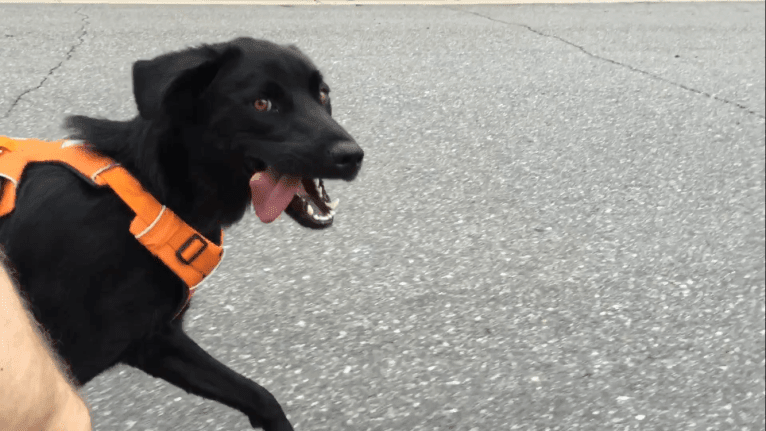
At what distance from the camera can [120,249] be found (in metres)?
1.92

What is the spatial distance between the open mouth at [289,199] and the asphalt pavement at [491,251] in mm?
673

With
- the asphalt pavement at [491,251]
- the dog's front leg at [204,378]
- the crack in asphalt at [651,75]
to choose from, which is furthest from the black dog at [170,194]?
the crack in asphalt at [651,75]

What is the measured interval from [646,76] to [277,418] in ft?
17.2

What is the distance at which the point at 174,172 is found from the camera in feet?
6.65

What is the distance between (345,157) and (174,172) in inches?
19.2

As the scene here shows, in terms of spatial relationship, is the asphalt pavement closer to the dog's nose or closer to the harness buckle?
the harness buckle

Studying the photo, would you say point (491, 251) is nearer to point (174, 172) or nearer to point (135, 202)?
point (174, 172)

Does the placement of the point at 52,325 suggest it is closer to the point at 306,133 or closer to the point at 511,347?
the point at 306,133

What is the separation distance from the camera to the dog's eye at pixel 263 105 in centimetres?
213

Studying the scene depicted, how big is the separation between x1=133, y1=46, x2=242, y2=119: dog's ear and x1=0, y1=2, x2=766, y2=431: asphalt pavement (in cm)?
99

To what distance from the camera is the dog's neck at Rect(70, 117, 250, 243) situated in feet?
6.55

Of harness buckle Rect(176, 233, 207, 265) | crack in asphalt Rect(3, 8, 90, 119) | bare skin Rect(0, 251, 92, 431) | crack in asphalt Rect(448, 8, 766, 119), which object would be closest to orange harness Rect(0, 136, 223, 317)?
harness buckle Rect(176, 233, 207, 265)

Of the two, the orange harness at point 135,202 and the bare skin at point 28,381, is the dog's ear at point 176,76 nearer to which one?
the orange harness at point 135,202

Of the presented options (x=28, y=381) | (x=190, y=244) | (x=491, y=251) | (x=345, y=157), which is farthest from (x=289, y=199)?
(x=491, y=251)
